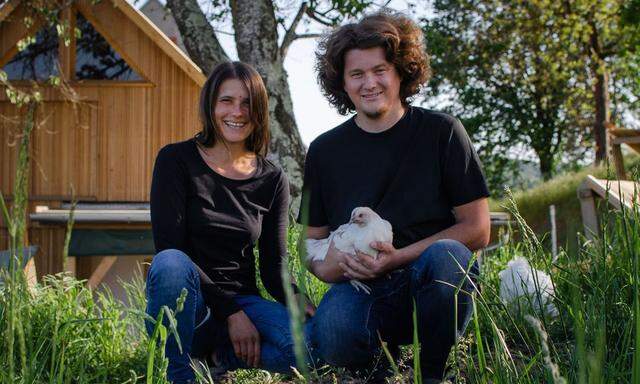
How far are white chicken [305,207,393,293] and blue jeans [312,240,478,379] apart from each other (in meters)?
0.08

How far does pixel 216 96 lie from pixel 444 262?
1240 mm

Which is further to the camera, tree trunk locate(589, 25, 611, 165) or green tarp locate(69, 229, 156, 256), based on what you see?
tree trunk locate(589, 25, 611, 165)

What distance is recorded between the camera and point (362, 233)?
2.76 m

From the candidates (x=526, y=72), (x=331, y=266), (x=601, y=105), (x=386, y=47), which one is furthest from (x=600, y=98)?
(x=331, y=266)

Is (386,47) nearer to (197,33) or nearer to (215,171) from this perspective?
(215,171)

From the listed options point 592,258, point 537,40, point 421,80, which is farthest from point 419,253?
point 537,40

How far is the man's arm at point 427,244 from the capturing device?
277cm

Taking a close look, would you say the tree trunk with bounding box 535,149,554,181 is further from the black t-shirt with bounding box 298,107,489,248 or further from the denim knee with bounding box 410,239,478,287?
the denim knee with bounding box 410,239,478,287

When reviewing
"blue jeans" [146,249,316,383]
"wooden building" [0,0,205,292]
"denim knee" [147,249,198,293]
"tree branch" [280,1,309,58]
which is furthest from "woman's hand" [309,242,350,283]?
"wooden building" [0,0,205,292]

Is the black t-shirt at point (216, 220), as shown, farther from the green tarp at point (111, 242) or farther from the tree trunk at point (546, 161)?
the tree trunk at point (546, 161)

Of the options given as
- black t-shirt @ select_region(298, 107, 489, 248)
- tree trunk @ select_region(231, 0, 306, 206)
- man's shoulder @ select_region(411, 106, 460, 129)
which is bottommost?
black t-shirt @ select_region(298, 107, 489, 248)

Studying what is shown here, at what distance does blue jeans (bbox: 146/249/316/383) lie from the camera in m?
2.83

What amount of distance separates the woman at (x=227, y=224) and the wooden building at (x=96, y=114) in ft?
27.9

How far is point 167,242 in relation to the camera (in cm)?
310
